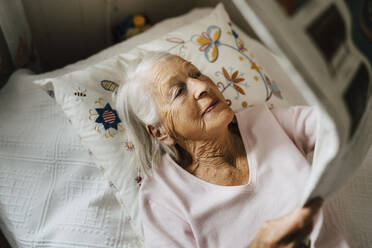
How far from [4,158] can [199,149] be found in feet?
2.19

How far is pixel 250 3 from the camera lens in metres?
0.41

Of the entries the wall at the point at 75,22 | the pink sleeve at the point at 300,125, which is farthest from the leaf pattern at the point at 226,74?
the wall at the point at 75,22

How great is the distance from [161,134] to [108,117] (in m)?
0.21

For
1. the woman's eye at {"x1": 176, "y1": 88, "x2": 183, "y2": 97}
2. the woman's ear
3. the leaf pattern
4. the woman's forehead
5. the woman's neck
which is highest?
the woman's forehead


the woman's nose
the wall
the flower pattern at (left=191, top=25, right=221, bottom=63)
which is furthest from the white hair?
the wall

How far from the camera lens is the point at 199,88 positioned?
0.85m

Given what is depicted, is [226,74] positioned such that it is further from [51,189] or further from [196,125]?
[51,189]

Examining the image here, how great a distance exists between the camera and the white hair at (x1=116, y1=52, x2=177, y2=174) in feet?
2.91

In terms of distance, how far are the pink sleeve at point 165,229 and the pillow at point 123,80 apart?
0.08m

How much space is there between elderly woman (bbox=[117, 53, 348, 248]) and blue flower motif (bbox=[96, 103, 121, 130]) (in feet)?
0.22

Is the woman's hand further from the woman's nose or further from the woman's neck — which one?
the woman's nose

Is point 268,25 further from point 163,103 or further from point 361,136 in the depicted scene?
point 163,103

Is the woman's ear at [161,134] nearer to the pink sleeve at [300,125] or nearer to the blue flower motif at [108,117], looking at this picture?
the blue flower motif at [108,117]

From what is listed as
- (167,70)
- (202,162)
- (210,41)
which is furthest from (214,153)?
(210,41)
